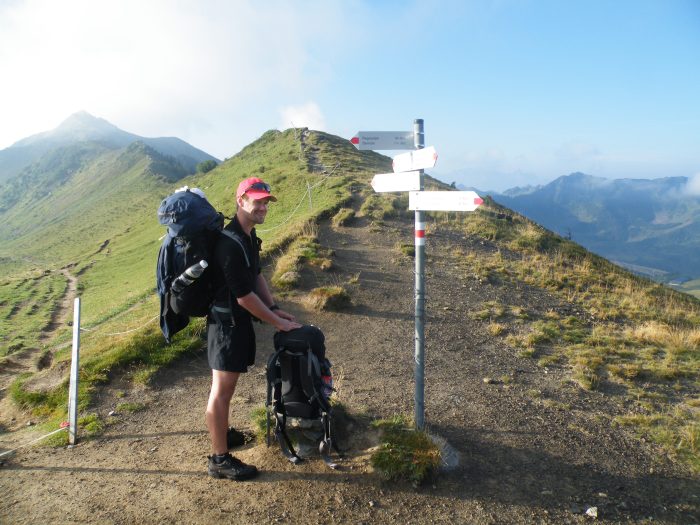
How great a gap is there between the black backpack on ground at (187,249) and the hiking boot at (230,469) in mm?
1341

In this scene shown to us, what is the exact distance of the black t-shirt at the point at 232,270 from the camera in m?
3.62

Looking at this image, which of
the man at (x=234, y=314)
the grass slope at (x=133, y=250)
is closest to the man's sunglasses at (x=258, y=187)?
the man at (x=234, y=314)

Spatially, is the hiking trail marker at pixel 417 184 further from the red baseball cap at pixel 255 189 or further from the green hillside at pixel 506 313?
the green hillside at pixel 506 313

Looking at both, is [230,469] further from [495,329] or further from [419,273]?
[495,329]

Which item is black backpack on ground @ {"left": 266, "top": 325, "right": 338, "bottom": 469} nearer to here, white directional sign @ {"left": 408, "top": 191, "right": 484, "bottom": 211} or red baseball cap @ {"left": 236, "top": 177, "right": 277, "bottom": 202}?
red baseball cap @ {"left": 236, "top": 177, "right": 277, "bottom": 202}

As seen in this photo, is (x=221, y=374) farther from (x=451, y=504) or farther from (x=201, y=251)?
(x=451, y=504)

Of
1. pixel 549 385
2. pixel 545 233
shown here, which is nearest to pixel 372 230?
pixel 545 233

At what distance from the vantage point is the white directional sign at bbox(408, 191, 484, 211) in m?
3.75

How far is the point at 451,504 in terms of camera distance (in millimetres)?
3873

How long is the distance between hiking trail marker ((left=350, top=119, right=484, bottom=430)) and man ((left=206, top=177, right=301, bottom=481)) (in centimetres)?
128

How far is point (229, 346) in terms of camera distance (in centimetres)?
379

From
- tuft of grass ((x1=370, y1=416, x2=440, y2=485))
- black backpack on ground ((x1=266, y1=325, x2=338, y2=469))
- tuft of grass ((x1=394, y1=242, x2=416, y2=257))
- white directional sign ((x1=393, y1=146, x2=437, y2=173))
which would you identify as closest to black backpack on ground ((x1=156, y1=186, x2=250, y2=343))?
black backpack on ground ((x1=266, y1=325, x2=338, y2=469))

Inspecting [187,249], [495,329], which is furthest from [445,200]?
[495,329]

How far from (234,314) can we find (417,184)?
2028 millimetres
